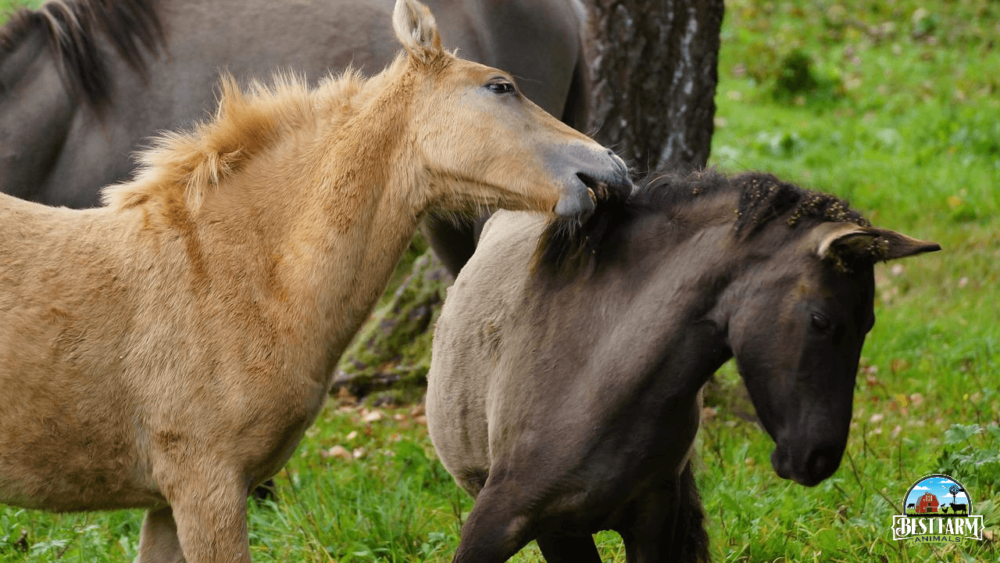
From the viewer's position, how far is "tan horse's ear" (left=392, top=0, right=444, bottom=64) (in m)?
3.44

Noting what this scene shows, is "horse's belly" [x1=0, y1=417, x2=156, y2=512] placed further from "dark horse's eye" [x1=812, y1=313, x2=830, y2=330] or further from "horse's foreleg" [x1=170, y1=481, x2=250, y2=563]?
"dark horse's eye" [x1=812, y1=313, x2=830, y2=330]

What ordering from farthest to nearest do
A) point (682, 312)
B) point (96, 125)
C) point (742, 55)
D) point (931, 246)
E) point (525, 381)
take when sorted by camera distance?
point (742, 55), point (96, 125), point (525, 381), point (682, 312), point (931, 246)

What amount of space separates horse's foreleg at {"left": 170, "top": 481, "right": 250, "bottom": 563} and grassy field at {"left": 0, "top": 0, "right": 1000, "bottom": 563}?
4.03ft

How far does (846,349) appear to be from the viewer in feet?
9.66

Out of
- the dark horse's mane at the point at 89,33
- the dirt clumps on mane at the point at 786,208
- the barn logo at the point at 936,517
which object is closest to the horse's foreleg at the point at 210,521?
the dirt clumps on mane at the point at 786,208

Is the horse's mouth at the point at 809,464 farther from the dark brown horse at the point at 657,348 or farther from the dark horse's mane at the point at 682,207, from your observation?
the dark horse's mane at the point at 682,207

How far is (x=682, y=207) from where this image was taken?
3.29 meters

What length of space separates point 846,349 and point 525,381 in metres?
1.01

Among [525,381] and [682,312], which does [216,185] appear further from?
[682,312]

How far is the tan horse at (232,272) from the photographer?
3176 mm

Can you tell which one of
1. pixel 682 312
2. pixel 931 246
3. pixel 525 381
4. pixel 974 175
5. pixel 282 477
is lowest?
pixel 974 175

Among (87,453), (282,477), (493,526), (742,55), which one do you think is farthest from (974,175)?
(87,453)

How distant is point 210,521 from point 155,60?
10.1 feet

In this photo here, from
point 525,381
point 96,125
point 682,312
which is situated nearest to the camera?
point 682,312
